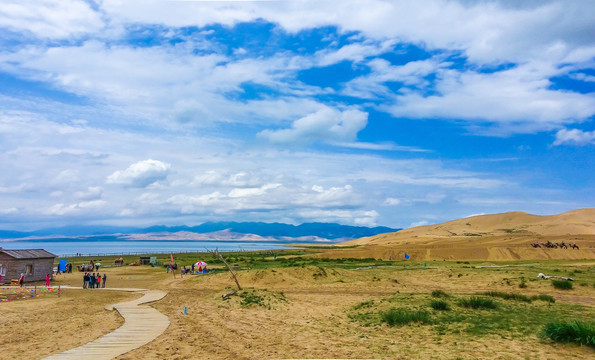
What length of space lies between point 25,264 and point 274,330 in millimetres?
34393

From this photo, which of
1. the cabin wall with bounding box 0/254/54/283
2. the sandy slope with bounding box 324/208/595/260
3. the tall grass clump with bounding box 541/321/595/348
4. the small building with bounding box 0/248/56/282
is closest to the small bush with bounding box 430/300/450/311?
the tall grass clump with bounding box 541/321/595/348

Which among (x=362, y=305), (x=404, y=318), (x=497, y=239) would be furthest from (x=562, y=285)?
(x=497, y=239)

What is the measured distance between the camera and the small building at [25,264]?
3994cm

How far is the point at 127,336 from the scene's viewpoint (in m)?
16.0

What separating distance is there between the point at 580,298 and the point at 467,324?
13111 millimetres

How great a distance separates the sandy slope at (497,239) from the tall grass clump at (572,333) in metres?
56.4

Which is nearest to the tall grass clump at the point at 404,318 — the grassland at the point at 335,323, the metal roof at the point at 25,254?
the grassland at the point at 335,323

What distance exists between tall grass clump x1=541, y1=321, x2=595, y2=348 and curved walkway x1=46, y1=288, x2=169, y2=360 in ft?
47.3

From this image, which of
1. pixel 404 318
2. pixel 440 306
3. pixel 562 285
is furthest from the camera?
pixel 562 285

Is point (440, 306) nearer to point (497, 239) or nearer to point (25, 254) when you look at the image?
point (25, 254)

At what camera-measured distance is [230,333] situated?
17.8 meters

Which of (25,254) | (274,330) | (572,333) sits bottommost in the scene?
(274,330)

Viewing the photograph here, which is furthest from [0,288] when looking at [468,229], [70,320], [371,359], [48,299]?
[468,229]

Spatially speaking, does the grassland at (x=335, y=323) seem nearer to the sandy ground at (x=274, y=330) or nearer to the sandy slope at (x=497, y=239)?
the sandy ground at (x=274, y=330)
